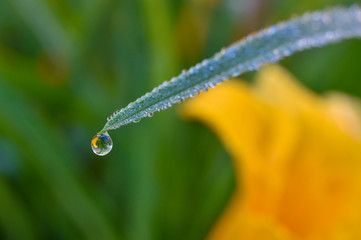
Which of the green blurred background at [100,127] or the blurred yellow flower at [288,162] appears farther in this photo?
the green blurred background at [100,127]

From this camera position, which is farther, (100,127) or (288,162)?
(100,127)

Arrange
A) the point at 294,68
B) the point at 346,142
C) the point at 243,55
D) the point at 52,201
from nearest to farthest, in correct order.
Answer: the point at 243,55 → the point at 346,142 → the point at 52,201 → the point at 294,68

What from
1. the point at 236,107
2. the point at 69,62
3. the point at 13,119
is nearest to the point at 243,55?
the point at 236,107

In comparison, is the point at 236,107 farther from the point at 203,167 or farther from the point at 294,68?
the point at 294,68

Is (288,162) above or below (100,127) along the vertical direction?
→ below
